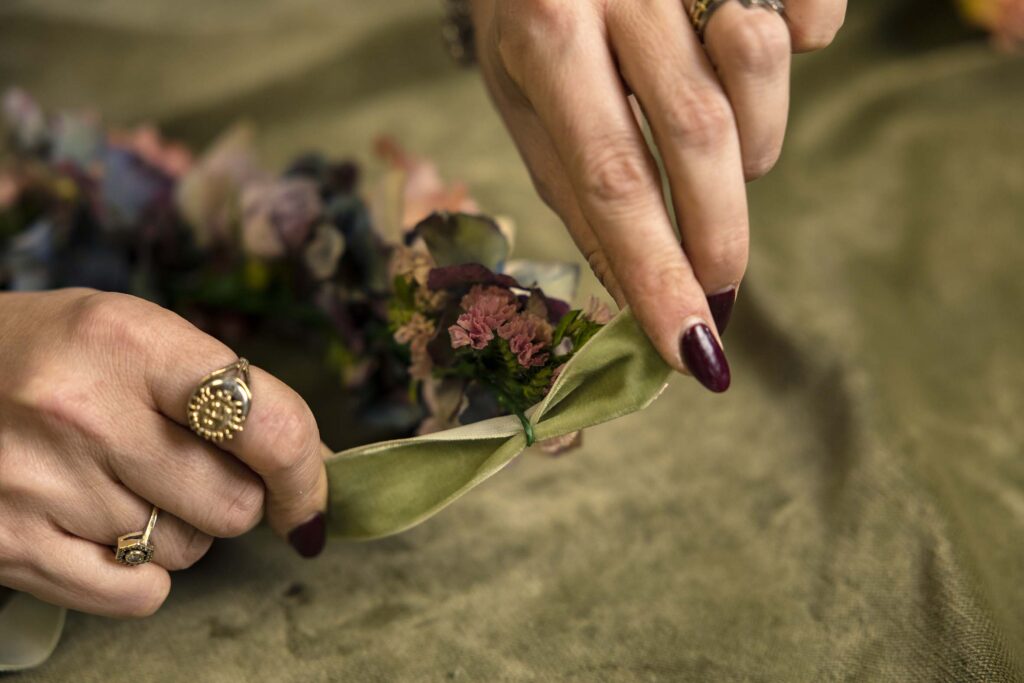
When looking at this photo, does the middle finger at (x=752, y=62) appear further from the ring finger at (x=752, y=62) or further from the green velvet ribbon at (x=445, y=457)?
the green velvet ribbon at (x=445, y=457)

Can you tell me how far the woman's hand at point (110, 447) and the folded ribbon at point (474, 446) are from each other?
0.05m

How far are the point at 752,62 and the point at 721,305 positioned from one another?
0.46 ft

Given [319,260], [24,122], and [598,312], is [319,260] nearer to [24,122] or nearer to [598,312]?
[598,312]

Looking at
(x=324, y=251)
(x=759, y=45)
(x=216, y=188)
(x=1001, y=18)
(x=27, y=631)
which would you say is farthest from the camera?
(x=1001, y=18)

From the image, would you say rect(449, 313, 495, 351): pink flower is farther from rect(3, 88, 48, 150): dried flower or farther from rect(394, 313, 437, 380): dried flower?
rect(3, 88, 48, 150): dried flower

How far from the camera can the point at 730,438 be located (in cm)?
83

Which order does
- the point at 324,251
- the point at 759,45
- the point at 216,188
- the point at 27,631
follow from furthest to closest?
1. the point at 216,188
2. the point at 324,251
3. the point at 27,631
4. the point at 759,45

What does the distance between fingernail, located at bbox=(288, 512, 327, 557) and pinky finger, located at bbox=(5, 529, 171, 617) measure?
9 centimetres

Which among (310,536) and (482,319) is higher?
(482,319)

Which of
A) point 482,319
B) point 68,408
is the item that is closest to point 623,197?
point 482,319

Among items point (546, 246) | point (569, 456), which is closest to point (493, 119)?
point (546, 246)

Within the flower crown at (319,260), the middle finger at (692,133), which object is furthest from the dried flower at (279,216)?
the middle finger at (692,133)

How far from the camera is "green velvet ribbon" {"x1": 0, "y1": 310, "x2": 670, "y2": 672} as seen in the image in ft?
1.72

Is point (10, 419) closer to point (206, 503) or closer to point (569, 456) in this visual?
point (206, 503)
